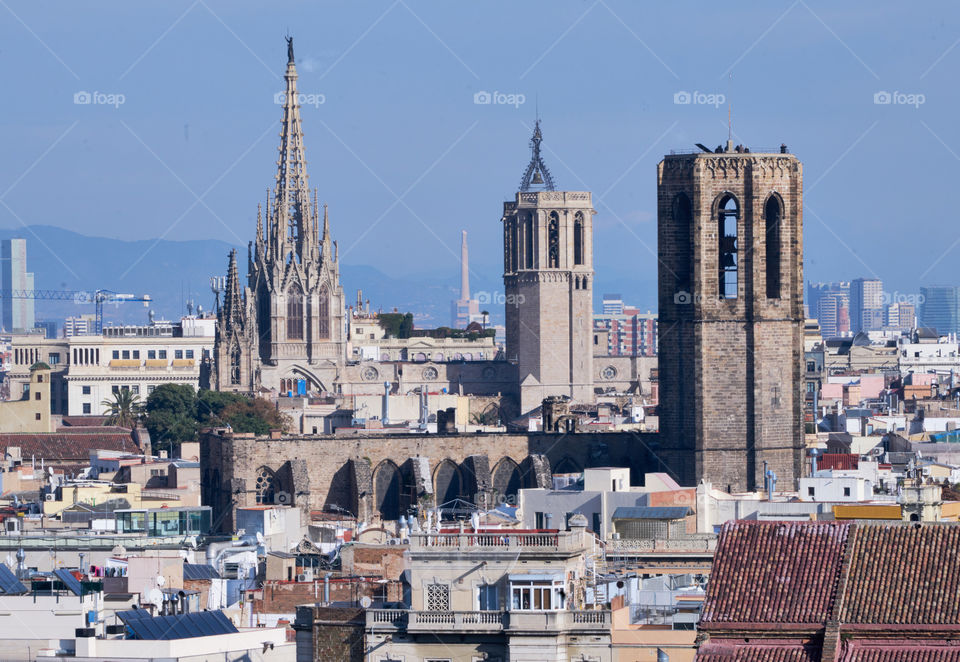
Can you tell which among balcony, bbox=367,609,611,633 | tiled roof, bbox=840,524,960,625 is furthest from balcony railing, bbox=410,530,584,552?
tiled roof, bbox=840,524,960,625

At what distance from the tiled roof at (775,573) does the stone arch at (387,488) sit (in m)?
64.4

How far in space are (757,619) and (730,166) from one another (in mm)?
55613

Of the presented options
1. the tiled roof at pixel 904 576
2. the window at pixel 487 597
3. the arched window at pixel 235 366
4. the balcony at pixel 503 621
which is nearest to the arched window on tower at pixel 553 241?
the arched window at pixel 235 366

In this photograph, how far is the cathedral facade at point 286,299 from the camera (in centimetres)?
16438

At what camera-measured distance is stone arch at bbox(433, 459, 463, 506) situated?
95.4m

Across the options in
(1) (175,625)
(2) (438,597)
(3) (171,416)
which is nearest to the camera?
(2) (438,597)

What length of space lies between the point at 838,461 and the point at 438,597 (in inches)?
1740

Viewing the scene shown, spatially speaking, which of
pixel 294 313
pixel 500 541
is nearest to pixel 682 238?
pixel 500 541

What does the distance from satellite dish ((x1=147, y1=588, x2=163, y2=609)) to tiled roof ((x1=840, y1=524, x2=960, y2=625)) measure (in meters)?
15.5

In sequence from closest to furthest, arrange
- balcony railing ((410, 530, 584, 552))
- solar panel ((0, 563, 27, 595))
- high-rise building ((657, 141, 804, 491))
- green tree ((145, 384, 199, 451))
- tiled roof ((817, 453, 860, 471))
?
balcony railing ((410, 530, 584, 552)), solar panel ((0, 563, 27, 595)), tiled roof ((817, 453, 860, 471)), high-rise building ((657, 141, 804, 491)), green tree ((145, 384, 199, 451))

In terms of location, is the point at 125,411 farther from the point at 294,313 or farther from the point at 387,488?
the point at 387,488

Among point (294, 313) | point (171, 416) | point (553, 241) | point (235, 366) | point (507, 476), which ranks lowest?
point (507, 476)

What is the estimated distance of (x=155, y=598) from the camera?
147ft

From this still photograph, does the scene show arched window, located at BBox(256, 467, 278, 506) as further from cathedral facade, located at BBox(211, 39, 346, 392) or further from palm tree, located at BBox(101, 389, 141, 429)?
cathedral facade, located at BBox(211, 39, 346, 392)
